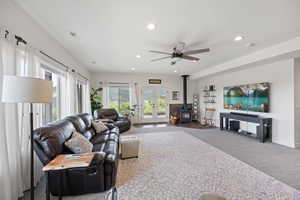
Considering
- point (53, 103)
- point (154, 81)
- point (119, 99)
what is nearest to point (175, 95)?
point (154, 81)

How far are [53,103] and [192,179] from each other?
3646 millimetres

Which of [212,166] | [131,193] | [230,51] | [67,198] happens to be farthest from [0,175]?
[230,51]

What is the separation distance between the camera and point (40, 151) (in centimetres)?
183

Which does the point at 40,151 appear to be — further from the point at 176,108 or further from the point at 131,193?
the point at 176,108

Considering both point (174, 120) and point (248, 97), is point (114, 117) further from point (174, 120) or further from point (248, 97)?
point (248, 97)

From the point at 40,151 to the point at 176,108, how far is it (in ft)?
23.0

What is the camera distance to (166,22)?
2559 millimetres

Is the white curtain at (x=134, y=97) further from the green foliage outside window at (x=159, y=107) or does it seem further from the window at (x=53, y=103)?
the window at (x=53, y=103)

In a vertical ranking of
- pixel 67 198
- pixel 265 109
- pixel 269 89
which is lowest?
pixel 67 198

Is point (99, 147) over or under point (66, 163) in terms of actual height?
under

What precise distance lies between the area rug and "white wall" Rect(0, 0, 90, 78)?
2799 millimetres

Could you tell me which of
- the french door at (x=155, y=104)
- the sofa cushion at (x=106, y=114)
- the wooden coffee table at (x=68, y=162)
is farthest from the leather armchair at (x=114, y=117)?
the wooden coffee table at (x=68, y=162)

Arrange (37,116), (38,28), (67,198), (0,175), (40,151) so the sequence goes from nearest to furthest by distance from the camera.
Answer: (0,175) → (40,151) → (67,198) → (37,116) → (38,28)

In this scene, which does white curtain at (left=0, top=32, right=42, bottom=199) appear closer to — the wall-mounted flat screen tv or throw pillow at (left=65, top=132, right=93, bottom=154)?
throw pillow at (left=65, top=132, right=93, bottom=154)
